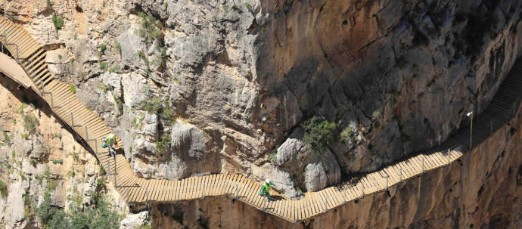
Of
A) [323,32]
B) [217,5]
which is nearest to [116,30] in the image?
[217,5]

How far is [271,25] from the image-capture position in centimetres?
4378

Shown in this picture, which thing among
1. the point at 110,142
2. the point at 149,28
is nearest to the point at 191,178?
the point at 110,142

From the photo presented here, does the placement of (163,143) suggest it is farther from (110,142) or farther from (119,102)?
(119,102)

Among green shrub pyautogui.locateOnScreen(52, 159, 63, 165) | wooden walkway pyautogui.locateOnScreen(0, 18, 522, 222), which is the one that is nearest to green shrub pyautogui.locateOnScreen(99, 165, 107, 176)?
wooden walkway pyautogui.locateOnScreen(0, 18, 522, 222)

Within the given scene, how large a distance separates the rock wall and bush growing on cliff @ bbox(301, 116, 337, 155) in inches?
109

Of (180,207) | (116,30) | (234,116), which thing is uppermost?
(116,30)

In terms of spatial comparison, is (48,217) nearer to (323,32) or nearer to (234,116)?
(234,116)

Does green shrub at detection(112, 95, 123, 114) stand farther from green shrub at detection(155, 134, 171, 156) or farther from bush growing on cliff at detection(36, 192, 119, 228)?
bush growing on cliff at detection(36, 192, 119, 228)

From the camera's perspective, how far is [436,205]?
50719 mm

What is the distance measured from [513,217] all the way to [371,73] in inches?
505

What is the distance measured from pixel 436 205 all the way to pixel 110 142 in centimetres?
1440

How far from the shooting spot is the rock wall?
46812mm

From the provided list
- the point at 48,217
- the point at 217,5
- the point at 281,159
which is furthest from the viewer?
the point at 48,217

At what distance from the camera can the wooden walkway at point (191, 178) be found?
46.4 metres
